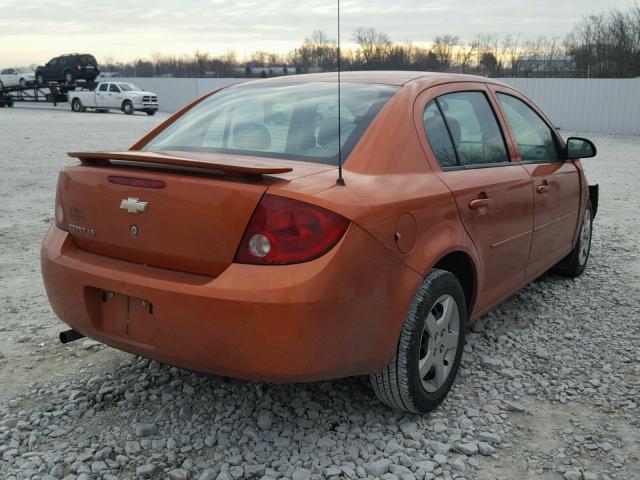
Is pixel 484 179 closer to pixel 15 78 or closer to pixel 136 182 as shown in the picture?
pixel 136 182

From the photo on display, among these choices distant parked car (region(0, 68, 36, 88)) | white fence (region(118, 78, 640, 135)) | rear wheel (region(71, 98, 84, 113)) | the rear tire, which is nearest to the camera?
the rear tire

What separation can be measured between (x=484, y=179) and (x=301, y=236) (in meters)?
1.41

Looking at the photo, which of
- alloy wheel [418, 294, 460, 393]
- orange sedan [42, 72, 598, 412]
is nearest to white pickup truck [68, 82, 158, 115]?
orange sedan [42, 72, 598, 412]

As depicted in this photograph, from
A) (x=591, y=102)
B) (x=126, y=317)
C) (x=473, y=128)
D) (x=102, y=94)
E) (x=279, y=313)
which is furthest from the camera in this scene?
(x=102, y=94)

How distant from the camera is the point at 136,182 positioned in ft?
8.63

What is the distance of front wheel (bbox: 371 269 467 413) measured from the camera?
2.78 meters

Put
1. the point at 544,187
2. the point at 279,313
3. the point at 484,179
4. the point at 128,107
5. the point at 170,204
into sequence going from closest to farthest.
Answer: the point at 279,313
the point at 170,204
the point at 484,179
the point at 544,187
the point at 128,107

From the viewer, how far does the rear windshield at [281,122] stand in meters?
2.97

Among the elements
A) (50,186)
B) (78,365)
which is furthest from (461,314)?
(50,186)

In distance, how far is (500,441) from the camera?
287 centimetres

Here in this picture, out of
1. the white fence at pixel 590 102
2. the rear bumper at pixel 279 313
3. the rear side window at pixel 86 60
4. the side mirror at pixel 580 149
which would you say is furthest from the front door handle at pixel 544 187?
the rear side window at pixel 86 60

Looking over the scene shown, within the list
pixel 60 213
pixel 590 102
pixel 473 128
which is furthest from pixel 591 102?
pixel 60 213

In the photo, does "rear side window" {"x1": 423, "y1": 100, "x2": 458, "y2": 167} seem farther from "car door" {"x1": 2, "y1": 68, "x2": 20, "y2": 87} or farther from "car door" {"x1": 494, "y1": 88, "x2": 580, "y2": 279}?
"car door" {"x1": 2, "y1": 68, "x2": 20, "y2": 87}

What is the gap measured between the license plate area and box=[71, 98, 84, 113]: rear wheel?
35.4 metres
